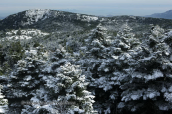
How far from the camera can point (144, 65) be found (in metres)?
9.23

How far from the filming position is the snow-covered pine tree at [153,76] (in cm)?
831

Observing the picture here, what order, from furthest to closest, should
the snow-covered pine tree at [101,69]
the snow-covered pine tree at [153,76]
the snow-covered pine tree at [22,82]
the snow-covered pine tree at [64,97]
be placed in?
1. the snow-covered pine tree at [22,82]
2. the snow-covered pine tree at [101,69]
3. the snow-covered pine tree at [64,97]
4. the snow-covered pine tree at [153,76]

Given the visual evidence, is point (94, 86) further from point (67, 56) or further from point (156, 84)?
point (156, 84)

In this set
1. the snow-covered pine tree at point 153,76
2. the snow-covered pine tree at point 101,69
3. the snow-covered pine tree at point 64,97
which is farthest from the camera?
the snow-covered pine tree at point 101,69

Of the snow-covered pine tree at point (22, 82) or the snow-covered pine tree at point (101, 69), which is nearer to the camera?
the snow-covered pine tree at point (101, 69)

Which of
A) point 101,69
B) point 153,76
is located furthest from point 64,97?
point 153,76

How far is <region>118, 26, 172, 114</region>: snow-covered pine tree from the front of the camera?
8312 mm

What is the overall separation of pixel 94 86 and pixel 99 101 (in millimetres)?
2036

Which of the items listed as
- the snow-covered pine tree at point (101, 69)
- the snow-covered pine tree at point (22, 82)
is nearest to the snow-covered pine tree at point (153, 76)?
the snow-covered pine tree at point (101, 69)

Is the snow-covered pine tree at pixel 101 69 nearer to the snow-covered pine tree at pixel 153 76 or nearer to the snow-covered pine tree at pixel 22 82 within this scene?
the snow-covered pine tree at pixel 153 76

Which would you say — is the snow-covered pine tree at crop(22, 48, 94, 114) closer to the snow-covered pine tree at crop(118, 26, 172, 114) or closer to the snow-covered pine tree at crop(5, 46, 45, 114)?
the snow-covered pine tree at crop(118, 26, 172, 114)

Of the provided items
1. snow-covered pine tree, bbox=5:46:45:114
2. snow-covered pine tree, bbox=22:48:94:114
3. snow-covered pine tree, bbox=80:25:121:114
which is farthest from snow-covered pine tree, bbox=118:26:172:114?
snow-covered pine tree, bbox=5:46:45:114

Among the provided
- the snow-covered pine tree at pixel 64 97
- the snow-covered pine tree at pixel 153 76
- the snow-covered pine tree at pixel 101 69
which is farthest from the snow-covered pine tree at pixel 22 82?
the snow-covered pine tree at pixel 153 76

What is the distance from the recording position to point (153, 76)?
815cm
